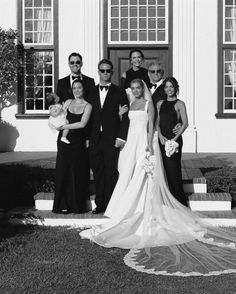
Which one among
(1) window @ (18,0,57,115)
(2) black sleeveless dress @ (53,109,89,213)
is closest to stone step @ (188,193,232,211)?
(2) black sleeveless dress @ (53,109,89,213)

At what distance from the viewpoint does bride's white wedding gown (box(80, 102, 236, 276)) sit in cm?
562

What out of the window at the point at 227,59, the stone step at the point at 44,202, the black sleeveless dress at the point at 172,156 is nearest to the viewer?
the black sleeveless dress at the point at 172,156

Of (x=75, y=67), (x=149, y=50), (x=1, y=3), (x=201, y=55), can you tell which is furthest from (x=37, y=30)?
(x=75, y=67)

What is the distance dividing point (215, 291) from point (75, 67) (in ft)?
12.7

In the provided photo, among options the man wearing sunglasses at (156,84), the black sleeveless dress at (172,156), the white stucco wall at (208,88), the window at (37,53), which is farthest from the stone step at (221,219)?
the window at (37,53)

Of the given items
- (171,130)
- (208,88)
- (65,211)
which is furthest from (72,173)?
(208,88)

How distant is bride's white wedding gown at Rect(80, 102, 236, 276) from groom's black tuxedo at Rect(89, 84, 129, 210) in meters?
0.13

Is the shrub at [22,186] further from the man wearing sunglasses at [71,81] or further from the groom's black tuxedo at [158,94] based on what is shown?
the groom's black tuxedo at [158,94]

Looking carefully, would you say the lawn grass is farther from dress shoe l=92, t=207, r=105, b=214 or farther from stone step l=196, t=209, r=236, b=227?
stone step l=196, t=209, r=236, b=227

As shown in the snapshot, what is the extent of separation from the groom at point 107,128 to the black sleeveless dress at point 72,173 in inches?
5.8

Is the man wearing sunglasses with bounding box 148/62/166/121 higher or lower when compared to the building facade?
lower

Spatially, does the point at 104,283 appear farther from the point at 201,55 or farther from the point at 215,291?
the point at 201,55

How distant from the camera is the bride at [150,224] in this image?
224 inches

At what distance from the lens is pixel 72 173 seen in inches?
297
